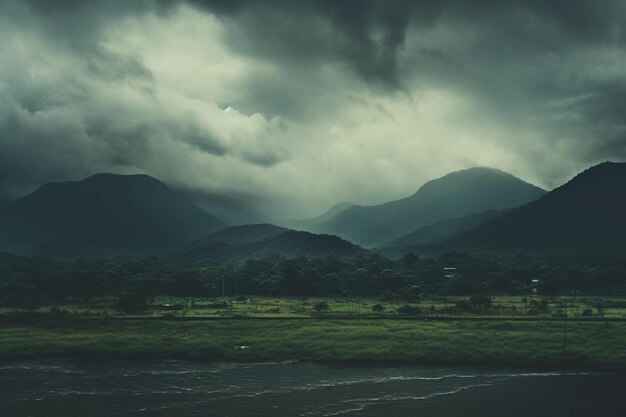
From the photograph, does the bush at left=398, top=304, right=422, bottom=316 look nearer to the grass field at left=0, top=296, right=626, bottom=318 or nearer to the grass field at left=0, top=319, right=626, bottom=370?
the grass field at left=0, top=296, right=626, bottom=318

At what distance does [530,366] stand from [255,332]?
1868 inches

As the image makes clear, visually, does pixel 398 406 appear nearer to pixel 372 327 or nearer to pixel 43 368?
pixel 372 327

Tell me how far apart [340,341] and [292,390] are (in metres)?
23.0

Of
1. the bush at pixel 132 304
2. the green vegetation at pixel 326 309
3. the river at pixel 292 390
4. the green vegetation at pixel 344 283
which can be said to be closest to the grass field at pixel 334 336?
the green vegetation at pixel 326 309

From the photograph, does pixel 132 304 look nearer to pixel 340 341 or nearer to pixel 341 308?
pixel 341 308

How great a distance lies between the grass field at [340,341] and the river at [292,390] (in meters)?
3.64

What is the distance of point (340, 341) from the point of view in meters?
92.3

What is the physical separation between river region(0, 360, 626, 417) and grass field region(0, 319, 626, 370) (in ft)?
12.0

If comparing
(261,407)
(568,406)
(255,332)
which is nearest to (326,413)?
(261,407)

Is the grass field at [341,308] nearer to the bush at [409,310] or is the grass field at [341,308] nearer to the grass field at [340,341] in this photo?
the bush at [409,310]

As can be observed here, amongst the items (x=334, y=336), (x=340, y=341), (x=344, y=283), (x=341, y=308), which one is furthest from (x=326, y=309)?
(x=344, y=283)

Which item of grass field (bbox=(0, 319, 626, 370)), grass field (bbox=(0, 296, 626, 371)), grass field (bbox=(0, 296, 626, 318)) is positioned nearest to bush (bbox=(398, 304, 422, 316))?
grass field (bbox=(0, 296, 626, 371))

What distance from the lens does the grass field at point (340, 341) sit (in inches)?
3398

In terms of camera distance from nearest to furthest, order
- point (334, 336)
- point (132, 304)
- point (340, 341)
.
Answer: point (340, 341) < point (334, 336) < point (132, 304)
